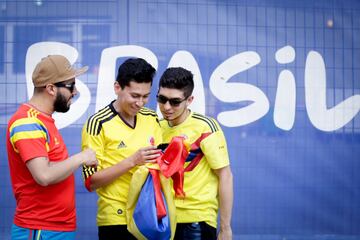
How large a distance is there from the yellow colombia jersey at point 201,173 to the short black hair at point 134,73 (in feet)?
1.20

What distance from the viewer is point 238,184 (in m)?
4.12

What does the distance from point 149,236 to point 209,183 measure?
50cm

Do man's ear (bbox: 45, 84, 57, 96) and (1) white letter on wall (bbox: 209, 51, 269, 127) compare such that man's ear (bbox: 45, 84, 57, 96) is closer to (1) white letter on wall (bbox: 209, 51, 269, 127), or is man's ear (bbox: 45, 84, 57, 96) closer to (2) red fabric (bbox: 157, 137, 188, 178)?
A: (2) red fabric (bbox: 157, 137, 188, 178)

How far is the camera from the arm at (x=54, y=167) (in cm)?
245

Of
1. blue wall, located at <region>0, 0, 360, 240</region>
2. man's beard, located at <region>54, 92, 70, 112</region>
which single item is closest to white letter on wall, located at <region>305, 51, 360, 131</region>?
blue wall, located at <region>0, 0, 360, 240</region>

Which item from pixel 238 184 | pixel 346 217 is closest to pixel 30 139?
pixel 238 184

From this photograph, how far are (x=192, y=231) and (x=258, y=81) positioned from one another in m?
1.61

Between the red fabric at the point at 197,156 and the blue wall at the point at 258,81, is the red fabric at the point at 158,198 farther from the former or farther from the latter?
the blue wall at the point at 258,81

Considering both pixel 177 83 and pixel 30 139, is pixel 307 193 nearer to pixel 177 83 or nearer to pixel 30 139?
pixel 177 83

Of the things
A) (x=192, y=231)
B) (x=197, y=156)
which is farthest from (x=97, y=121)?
(x=192, y=231)

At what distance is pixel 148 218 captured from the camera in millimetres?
2602

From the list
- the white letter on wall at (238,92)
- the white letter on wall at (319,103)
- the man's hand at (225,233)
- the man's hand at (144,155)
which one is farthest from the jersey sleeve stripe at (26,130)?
the white letter on wall at (319,103)

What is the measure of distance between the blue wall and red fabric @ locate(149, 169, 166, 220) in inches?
56.3

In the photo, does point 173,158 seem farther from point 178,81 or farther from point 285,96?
point 285,96
